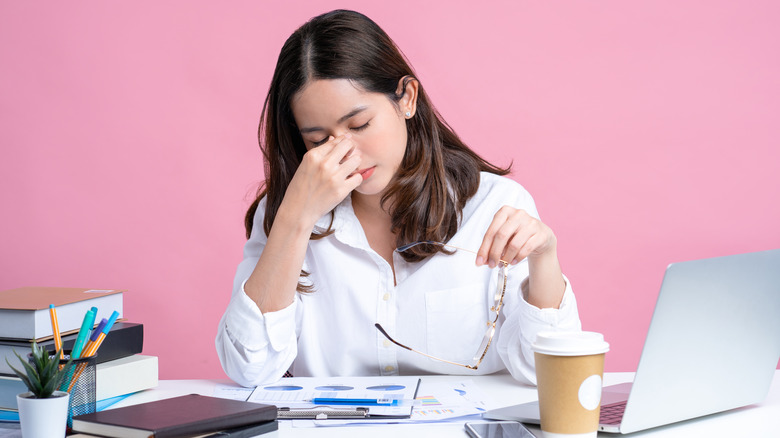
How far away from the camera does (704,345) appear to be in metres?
0.92

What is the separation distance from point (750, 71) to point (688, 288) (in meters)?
1.92

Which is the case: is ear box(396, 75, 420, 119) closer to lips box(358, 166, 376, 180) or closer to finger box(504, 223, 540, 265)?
lips box(358, 166, 376, 180)

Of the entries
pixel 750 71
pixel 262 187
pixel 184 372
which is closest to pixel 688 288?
pixel 262 187

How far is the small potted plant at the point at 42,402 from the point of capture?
88 centimetres

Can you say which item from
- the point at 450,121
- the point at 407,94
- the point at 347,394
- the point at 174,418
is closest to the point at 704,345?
the point at 347,394

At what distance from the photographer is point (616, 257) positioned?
255 centimetres

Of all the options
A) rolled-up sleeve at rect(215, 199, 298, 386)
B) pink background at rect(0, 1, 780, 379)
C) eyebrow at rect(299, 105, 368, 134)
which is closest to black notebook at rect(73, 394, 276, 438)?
rolled-up sleeve at rect(215, 199, 298, 386)

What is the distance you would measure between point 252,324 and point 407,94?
59cm

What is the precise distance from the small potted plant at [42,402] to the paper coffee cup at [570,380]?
575 millimetres

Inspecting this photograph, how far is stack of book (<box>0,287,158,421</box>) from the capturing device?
45.3 inches

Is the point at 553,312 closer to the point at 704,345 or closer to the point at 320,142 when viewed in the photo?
the point at 704,345

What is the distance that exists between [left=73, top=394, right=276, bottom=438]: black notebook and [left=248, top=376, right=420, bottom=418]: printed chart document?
0.14 metres

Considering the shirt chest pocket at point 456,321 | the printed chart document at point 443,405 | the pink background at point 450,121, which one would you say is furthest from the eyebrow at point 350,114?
the pink background at point 450,121

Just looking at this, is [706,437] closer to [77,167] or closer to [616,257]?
[616,257]
